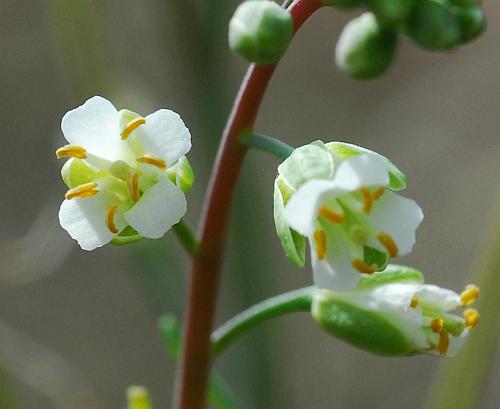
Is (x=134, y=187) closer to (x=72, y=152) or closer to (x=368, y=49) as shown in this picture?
(x=72, y=152)

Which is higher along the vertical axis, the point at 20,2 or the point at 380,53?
the point at 380,53

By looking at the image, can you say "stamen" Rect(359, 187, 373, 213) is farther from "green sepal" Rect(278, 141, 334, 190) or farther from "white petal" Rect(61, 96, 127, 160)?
"white petal" Rect(61, 96, 127, 160)

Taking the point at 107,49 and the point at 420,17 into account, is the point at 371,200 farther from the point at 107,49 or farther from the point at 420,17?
the point at 107,49

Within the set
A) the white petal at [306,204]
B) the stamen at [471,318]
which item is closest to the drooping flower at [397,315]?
the stamen at [471,318]

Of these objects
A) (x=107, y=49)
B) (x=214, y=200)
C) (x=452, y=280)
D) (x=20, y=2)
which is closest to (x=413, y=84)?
(x=452, y=280)

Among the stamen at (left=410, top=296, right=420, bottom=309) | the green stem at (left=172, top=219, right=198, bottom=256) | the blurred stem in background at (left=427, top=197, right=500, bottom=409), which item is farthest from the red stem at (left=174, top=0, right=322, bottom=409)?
the blurred stem in background at (left=427, top=197, right=500, bottom=409)

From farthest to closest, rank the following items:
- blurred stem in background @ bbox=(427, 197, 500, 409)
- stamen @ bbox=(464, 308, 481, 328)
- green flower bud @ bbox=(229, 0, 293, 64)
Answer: blurred stem in background @ bbox=(427, 197, 500, 409)
stamen @ bbox=(464, 308, 481, 328)
green flower bud @ bbox=(229, 0, 293, 64)
